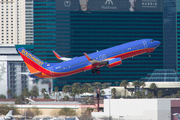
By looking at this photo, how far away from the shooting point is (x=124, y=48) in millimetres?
94938

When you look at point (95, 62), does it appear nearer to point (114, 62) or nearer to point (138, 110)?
point (114, 62)

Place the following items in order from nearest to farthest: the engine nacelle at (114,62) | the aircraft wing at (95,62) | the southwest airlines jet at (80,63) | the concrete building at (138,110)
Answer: the aircraft wing at (95,62)
the southwest airlines jet at (80,63)
the engine nacelle at (114,62)
the concrete building at (138,110)

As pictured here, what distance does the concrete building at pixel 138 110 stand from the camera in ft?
362

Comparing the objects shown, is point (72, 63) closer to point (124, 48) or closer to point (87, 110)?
point (124, 48)

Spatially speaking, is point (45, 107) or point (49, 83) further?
point (45, 107)

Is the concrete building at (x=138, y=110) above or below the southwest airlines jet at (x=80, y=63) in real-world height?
below

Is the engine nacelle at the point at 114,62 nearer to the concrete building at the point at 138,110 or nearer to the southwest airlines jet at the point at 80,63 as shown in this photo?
the southwest airlines jet at the point at 80,63

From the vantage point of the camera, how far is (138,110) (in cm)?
11175

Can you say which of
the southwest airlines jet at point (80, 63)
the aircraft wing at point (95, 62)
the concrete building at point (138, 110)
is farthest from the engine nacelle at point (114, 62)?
the concrete building at point (138, 110)

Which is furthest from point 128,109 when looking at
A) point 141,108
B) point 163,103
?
point 163,103

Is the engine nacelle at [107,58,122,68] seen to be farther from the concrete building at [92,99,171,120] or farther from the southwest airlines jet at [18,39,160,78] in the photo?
the concrete building at [92,99,171,120]

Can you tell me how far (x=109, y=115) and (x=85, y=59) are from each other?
2694cm

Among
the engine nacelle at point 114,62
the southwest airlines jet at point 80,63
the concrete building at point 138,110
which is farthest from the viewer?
the concrete building at point 138,110

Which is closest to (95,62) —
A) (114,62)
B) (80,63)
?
(80,63)
